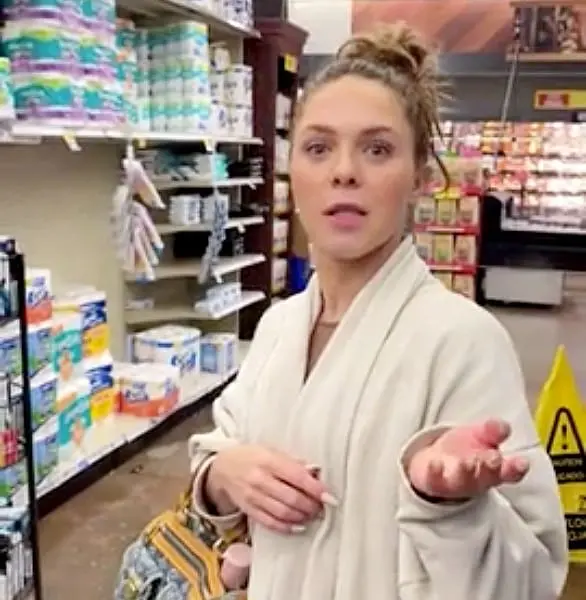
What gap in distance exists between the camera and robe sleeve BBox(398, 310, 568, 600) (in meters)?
0.89

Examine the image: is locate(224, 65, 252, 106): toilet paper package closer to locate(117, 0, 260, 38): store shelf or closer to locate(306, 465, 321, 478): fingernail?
locate(117, 0, 260, 38): store shelf

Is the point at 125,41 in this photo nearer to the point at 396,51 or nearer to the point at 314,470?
the point at 396,51

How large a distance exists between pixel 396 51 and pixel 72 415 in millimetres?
2828

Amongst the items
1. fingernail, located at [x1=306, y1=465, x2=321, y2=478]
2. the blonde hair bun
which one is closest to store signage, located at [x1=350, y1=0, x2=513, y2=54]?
the blonde hair bun

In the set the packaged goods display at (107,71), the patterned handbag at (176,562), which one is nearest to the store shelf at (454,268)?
the packaged goods display at (107,71)

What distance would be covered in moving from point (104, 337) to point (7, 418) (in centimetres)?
132

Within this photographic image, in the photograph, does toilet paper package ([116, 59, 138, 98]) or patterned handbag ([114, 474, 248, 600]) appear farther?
toilet paper package ([116, 59, 138, 98])

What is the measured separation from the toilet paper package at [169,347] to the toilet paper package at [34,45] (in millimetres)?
1763

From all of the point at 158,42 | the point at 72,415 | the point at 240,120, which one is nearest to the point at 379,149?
the point at 72,415

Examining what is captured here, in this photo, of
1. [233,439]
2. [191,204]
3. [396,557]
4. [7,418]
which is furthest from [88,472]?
[396,557]

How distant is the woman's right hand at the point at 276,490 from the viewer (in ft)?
3.34

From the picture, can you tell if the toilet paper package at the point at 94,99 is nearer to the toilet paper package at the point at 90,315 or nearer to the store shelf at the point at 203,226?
the toilet paper package at the point at 90,315

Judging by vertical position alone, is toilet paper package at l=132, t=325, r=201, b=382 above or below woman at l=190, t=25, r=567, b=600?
below

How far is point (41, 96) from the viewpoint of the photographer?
3.11m
